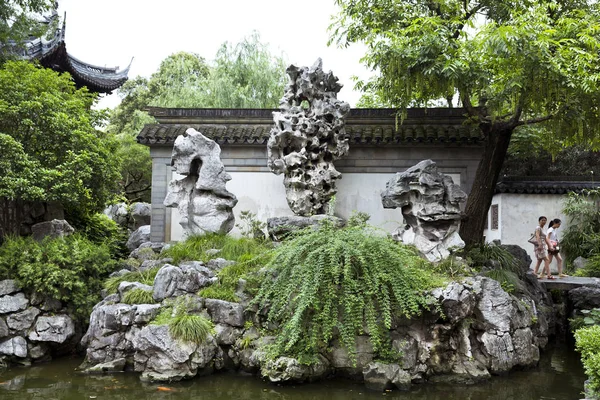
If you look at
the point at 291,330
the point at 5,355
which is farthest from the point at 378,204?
the point at 5,355

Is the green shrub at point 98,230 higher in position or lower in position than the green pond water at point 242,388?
higher

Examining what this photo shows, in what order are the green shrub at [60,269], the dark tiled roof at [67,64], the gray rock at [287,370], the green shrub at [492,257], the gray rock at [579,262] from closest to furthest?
the gray rock at [287,370] < the green shrub at [60,269] < the green shrub at [492,257] < the gray rock at [579,262] < the dark tiled roof at [67,64]

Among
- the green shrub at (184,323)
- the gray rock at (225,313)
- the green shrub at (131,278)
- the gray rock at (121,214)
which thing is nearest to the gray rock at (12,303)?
the green shrub at (131,278)

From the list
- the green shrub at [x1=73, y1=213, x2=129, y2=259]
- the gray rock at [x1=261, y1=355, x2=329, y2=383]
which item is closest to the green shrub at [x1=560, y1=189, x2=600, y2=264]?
the gray rock at [x1=261, y1=355, x2=329, y2=383]

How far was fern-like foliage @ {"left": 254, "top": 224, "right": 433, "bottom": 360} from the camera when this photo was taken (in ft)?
23.4

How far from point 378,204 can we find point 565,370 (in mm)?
5648

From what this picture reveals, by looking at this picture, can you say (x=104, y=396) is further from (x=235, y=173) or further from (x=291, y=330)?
(x=235, y=173)

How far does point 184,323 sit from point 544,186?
40.9 ft

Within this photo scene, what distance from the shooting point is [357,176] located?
12.9 meters

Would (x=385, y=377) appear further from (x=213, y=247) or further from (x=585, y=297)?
(x=585, y=297)

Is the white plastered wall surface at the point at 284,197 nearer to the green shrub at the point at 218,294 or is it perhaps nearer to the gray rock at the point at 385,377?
the green shrub at the point at 218,294

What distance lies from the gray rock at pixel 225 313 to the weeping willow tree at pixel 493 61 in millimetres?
5035

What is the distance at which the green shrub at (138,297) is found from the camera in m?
8.05

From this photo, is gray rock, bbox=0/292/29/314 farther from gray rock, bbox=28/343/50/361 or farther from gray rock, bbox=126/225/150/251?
gray rock, bbox=126/225/150/251
